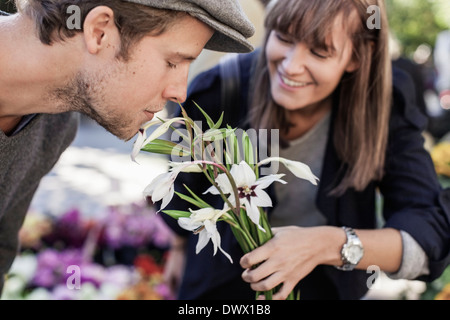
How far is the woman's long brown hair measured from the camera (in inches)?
66.9

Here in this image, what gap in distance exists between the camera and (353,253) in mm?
1492

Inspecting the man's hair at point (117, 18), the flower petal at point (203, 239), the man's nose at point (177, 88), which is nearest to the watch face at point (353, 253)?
the flower petal at point (203, 239)

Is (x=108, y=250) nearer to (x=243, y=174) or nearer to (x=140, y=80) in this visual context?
(x=140, y=80)

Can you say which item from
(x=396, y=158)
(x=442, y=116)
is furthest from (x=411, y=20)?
(x=396, y=158)

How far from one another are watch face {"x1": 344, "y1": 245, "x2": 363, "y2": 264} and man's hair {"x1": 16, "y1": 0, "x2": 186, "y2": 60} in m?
0.77

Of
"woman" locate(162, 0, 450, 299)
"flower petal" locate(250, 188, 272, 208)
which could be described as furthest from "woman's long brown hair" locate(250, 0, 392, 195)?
"flower petal" locate(250, 188, 272, 208)

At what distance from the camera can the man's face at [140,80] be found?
128 cm

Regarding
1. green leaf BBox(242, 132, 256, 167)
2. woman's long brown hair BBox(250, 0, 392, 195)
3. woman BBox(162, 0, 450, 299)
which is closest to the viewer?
green leaf BBox(242, 132, 256, 167)

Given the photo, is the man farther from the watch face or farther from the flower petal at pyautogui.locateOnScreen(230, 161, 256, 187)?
the watch face

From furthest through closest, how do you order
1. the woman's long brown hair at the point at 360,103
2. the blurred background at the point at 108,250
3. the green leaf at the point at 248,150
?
1. the blurred background at the point at 108,250
2. the woman's long brown hair at the point at 360,103
3. the green leaf at the point at 248,150

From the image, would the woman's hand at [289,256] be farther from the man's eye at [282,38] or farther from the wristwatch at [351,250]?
the man's eye at [282,38]

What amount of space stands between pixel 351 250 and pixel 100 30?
881mm

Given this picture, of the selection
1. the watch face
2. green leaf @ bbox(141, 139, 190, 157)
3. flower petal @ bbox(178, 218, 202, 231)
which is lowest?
the watch face

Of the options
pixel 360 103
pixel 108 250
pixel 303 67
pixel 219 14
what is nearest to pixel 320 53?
pixel 303 67
